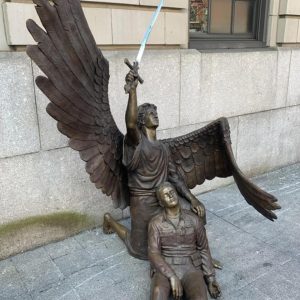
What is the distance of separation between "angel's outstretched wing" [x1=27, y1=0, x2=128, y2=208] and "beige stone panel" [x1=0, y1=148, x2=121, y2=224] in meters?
1.00

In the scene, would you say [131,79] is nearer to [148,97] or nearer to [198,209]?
[198,209]

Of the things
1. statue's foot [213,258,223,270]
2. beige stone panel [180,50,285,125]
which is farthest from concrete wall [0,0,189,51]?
statue's foot [213,258,223,270]

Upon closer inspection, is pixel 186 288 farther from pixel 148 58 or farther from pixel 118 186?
pixel 148 58

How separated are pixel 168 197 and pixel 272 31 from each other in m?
4.53

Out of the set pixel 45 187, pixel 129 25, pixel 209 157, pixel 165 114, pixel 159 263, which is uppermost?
pixel 129 25

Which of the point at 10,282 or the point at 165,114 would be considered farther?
the point at 165,114

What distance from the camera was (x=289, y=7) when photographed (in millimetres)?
6355

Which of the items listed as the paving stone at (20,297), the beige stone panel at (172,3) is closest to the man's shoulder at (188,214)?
the paving stone at (20,297)

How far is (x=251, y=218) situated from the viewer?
194 inches

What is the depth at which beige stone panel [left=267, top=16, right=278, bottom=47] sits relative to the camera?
21.1ft

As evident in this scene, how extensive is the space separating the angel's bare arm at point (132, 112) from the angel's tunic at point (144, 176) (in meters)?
0.11

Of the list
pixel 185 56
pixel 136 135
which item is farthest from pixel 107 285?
pixel 185 56

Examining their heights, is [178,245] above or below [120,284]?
above

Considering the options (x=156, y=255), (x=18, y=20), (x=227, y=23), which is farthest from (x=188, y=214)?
(x=227, y=23)
